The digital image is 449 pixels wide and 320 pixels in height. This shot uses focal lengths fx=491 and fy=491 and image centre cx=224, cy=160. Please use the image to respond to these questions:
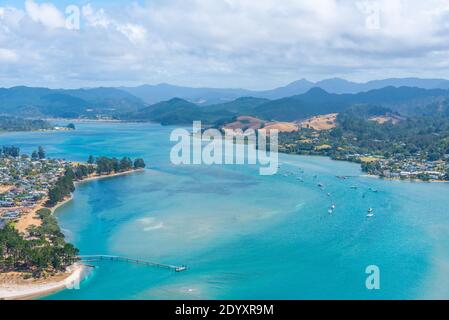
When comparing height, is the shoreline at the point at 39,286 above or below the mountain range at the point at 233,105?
below

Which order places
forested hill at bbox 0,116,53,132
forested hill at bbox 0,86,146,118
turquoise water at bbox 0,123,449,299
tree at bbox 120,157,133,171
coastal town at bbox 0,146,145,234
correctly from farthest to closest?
1. forested hill at bbox 0,86,146,118
2. forested hill at bbox 0,116,53,132
3. tree at bbox 120,157,133,171
4. coastal town at bbox 0,146,145,234
5. turquoise water at bbox 0,123,449,299

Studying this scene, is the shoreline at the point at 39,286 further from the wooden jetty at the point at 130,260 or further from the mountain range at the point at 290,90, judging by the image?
the mountain range at the point at 290,90

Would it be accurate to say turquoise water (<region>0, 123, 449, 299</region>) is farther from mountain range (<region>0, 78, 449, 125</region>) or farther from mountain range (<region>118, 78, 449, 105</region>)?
mountain range (<region>118, 78, 449, 105</region>)

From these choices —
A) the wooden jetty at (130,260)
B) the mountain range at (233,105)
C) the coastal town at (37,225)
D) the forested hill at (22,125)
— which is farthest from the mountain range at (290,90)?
the wooden jetty at (130,260)

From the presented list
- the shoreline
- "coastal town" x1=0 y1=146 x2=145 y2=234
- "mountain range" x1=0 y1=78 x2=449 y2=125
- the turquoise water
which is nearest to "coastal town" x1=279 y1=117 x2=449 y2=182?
the turquoise water
